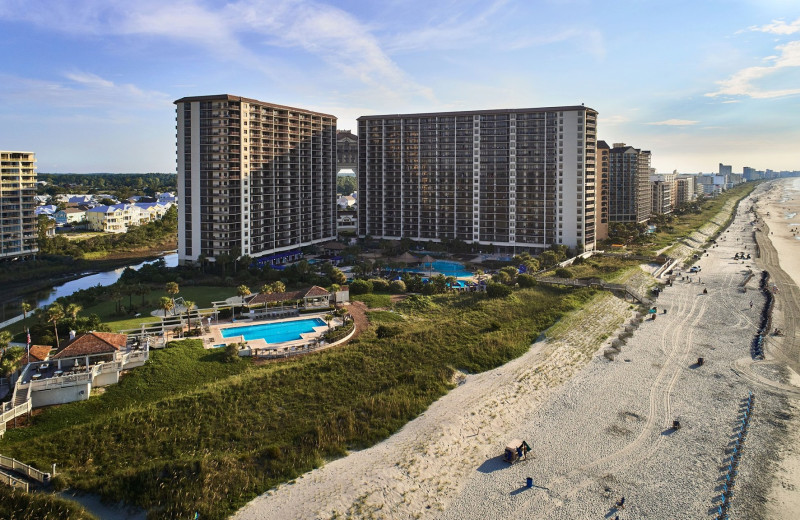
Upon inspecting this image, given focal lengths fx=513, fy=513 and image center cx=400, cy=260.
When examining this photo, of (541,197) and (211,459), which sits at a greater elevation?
(541,197)

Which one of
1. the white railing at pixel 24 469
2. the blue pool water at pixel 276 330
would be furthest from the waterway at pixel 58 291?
the white railing at pixel 24 469

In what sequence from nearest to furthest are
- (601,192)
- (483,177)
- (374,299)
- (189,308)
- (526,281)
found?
(189,308), (374,299), (526,281), (483,177), (601,192)

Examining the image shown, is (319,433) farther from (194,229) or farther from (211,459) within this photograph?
(194,229)

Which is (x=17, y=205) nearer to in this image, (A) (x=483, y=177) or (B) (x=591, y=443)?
(A) (x=483, y=177)

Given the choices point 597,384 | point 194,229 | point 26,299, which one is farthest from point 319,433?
point 26,299

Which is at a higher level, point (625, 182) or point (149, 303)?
point (625, 182)

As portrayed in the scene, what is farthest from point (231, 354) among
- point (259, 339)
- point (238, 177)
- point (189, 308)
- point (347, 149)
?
point (347, 149)

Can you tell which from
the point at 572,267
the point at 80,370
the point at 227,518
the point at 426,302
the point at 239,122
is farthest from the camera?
the point at 572,267
